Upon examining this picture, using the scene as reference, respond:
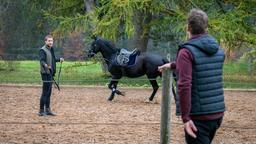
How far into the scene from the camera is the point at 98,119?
34.7 ft

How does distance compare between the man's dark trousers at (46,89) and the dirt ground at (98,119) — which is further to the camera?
the man's dark trousers at (46,89)

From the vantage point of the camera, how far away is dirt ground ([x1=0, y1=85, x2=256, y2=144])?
816 cm

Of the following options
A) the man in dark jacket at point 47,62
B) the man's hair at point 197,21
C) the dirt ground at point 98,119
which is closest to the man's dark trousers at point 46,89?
the man in dark jacket at point 47,62

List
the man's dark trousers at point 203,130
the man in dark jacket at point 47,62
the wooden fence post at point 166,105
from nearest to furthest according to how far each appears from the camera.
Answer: the man's dark trousers at point 203,130 < the wooden fence post at point 166,105 < the man in dark jacket at point 47,62

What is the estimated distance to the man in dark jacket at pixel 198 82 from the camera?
4095 mm

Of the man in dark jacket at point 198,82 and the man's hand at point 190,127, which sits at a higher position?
the man in dark jacket at point 198,82

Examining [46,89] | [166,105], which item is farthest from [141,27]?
[166,105]

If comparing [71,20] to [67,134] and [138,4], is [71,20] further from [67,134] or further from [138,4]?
[67,134]

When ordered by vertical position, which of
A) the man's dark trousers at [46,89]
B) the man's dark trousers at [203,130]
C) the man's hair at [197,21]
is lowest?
the man's dark trousers at [46,89]

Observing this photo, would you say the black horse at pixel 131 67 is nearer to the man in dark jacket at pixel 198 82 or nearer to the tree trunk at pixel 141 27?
the tree trunk at pixel 141 27

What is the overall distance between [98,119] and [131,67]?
373cm

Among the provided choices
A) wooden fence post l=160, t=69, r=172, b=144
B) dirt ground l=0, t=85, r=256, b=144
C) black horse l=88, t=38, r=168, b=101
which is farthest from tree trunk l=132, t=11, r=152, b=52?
wooden fence post l=160, t=69, r=172, b=144

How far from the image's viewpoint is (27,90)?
1712cm

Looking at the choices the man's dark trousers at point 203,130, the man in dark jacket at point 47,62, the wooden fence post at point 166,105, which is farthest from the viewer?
the man in dark jacket at point 47,62
